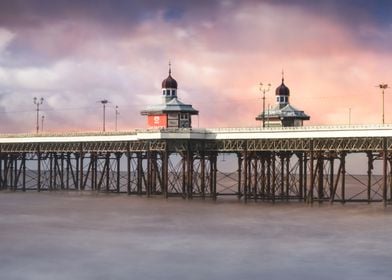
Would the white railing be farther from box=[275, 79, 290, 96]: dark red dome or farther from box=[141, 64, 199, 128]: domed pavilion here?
box=[275, 79, 290, 96]: dark red dome

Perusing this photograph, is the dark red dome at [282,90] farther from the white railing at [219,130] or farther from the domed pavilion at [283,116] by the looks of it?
the white railing at [219,130]

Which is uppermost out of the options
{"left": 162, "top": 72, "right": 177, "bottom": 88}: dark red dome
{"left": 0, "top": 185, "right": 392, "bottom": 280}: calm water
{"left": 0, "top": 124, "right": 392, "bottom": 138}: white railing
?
{"left": 162, "top": 72, "right": 177, "bottom": 88}: dark red dome

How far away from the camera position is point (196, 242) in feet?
184

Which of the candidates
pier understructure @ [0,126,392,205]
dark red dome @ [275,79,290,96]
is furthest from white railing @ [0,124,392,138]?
dark red dome @ [275,79,290,96]

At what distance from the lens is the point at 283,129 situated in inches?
3497

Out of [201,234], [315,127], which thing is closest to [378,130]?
[315,127]

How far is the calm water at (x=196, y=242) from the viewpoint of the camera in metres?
45.1

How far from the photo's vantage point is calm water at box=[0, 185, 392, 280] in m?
45.1

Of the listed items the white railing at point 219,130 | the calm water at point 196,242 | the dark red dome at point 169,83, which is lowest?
the calm water at point 196,242

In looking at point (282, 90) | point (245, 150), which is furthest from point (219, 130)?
point (282, 90)

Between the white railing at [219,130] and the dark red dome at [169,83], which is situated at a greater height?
the dark red dome at [169,83]

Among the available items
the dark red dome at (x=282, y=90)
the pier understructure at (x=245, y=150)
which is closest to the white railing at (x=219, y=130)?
the pier understructure at (x=245, y=150)

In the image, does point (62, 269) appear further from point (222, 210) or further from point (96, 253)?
point (222, 210)

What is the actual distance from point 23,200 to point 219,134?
85.3ft
